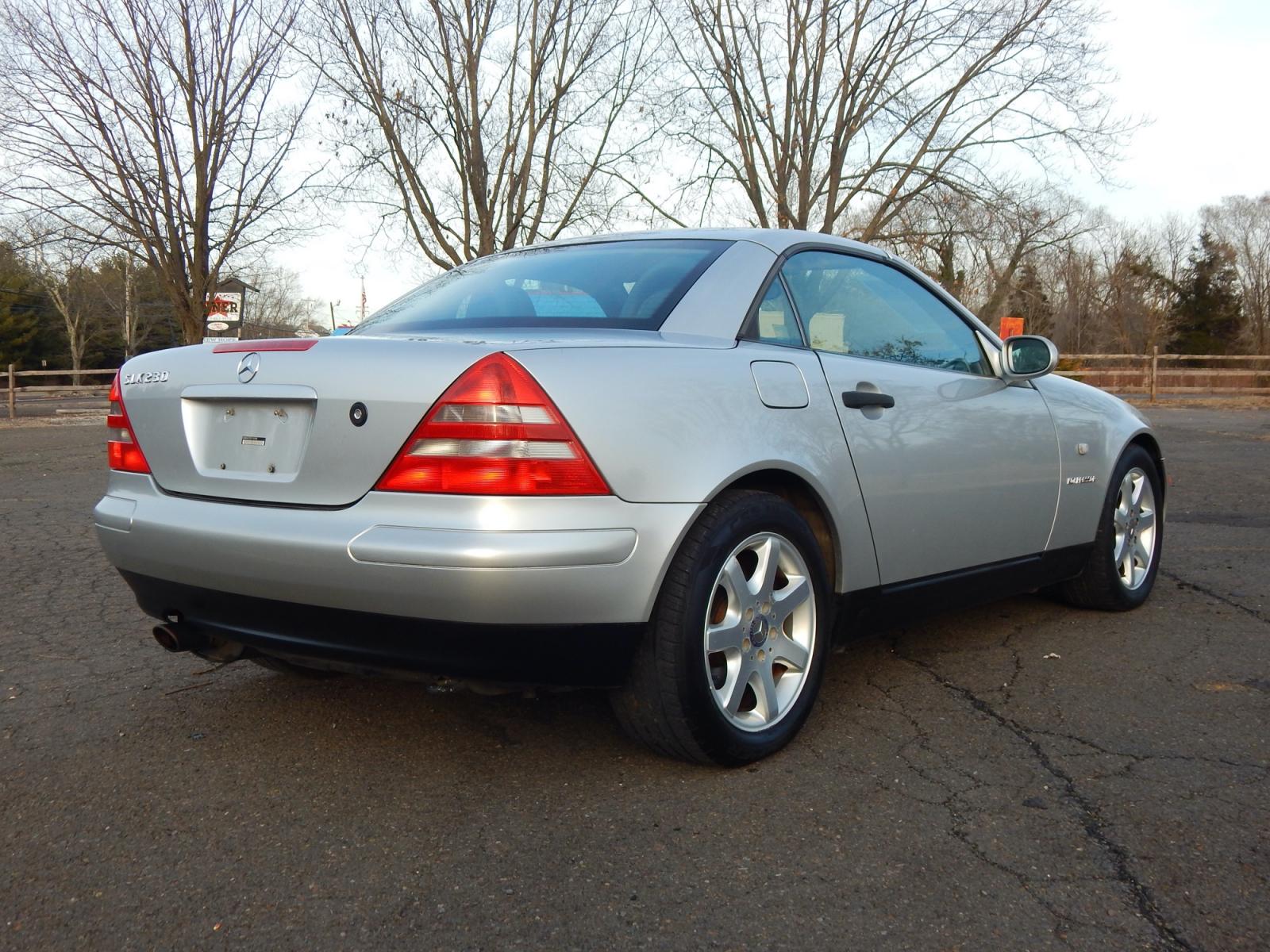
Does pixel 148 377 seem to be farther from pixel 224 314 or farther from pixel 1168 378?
pixel 1168 378

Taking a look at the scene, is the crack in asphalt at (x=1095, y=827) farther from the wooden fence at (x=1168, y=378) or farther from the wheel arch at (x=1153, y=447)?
the wooden fence at (x=1168, y=378)

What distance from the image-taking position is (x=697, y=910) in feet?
6.80

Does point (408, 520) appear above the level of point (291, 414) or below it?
below

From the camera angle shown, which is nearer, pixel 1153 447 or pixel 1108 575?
pixel 1108 575

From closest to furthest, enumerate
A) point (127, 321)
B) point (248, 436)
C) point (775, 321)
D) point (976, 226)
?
1. point (248, 436)
2. point (775, 321)
3. point (976, 226)
4. point (127, 321)

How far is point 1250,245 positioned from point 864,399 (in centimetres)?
6846

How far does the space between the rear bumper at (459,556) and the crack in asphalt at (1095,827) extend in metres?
1.09

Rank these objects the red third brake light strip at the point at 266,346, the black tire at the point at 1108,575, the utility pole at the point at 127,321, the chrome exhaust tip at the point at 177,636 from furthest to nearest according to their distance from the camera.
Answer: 1. the utility pole at the point at 127,321
2. the black tire at the point at 1108,575
3. the chrome exhaust tip at the point at 177,636
4. the red third brake light strip at the point at 266,346

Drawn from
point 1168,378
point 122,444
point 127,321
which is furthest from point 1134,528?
point 127,321

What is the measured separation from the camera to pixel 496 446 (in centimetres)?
236

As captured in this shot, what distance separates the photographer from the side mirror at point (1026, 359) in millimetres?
3904

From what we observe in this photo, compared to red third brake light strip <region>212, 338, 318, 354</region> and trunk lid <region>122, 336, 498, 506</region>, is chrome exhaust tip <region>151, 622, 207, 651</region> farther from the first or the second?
red third brake light strip <region>212, 338, 318, 354</region>

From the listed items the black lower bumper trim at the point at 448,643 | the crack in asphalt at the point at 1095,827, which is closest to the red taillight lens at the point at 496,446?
the black lower bumper trim at the point at 448,643

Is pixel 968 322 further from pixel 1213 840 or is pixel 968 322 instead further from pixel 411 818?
pixel 411 818
